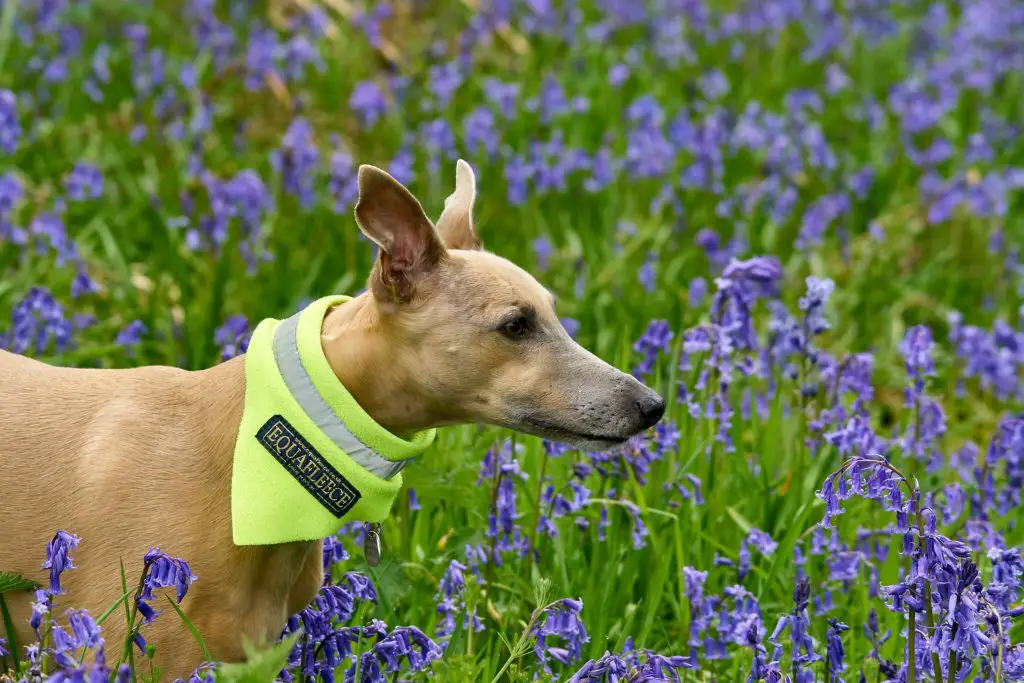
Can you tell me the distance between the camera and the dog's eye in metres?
3.12

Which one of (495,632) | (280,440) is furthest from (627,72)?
(280,440)

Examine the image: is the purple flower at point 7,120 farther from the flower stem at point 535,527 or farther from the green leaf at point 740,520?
the green leaf at point 740,520

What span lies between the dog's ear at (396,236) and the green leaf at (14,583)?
1032 mm

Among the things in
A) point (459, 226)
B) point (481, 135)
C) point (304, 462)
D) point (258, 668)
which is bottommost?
point (258, 668)

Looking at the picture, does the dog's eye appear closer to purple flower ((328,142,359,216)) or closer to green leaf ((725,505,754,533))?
green leaf ((725,505,754,533))

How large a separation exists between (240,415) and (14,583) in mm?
626

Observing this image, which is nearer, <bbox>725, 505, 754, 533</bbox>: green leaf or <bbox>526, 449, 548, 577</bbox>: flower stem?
<bbox>526, 449, 548, 577</bbox>: flower stem

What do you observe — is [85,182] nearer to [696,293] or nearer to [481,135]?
[481,135]

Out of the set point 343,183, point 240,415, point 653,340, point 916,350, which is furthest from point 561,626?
point 343,183

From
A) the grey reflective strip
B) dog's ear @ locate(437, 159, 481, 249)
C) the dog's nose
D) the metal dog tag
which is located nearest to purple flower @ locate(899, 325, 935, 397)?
the dog's nose

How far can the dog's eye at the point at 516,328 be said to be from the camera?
3123 millimetres

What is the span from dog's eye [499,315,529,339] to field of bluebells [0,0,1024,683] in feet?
1.95

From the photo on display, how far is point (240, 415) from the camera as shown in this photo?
3180 millimetres

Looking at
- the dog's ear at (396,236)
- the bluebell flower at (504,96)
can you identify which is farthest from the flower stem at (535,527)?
the bluebell flower at (504,96)
